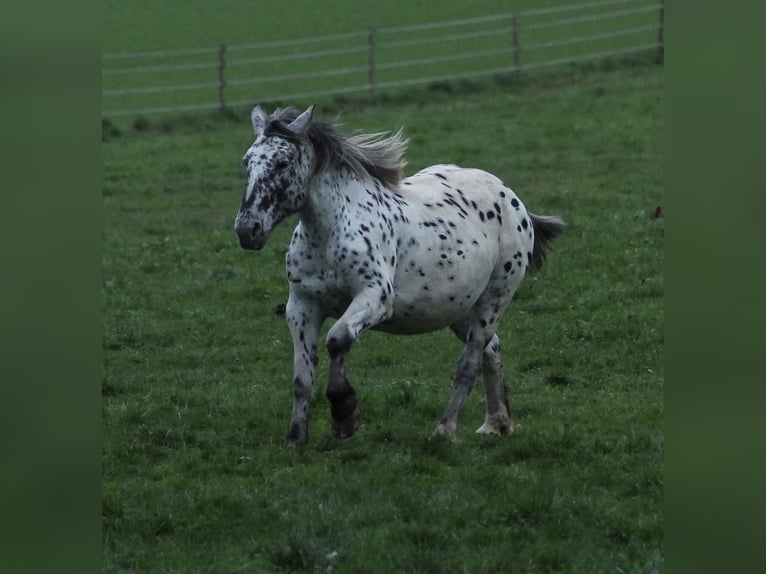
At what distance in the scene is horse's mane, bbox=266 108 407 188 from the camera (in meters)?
7.05

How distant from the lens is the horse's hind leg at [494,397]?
7.80 m

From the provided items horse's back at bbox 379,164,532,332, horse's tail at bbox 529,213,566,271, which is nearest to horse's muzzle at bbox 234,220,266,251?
horse's back at bbox 379,164,532,332

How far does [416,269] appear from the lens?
24.0ft

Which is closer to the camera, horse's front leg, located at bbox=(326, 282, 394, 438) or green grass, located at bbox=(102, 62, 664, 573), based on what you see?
green grass, located at bbox=(102, 62, 664, 573)

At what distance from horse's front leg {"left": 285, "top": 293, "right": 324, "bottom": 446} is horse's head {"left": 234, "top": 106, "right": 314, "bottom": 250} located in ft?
2.07

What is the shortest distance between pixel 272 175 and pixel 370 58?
17.6m

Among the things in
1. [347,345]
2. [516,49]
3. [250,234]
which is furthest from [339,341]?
[516,49]

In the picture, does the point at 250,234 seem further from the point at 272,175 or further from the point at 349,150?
the point at 349,150

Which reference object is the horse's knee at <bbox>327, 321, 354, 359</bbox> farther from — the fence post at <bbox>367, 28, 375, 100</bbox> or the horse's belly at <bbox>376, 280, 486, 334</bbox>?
the fence post at <bbox>367, 28, 375, 100</bbox>
